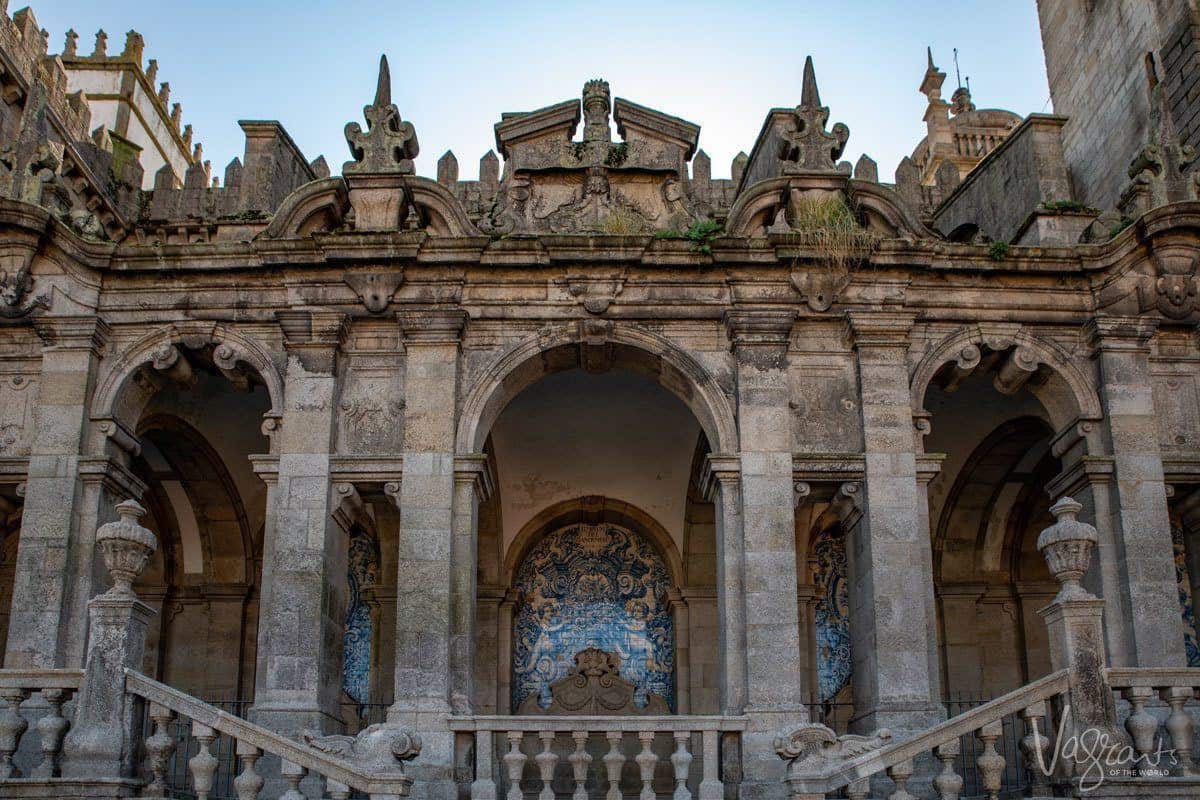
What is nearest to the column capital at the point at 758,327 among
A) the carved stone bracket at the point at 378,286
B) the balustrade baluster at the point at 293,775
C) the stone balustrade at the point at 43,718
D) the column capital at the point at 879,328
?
the column capital at the point at 879,328

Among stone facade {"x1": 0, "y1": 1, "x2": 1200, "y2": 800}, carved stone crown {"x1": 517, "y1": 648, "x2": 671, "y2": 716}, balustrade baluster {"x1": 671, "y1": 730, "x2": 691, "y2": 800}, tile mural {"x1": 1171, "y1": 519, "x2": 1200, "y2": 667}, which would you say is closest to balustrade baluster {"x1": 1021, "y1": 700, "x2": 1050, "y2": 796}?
stone facade {"x1": 0, "y1": 1, "x2": 1200, "y2": 800}

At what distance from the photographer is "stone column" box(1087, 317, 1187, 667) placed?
12164mm

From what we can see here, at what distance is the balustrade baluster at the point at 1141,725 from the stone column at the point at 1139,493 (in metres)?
2.29

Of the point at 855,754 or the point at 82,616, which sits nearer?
the point at 855,754

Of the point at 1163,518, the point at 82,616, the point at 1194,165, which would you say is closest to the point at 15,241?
the point at 82,616

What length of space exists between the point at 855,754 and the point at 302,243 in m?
7.13

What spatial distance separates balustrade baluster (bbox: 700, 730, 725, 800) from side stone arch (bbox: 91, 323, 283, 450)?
539 cm

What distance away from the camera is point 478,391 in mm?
12758

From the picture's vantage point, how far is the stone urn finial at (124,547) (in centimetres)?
1012

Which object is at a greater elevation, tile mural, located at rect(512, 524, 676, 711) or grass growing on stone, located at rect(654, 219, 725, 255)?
grass growing on stone, located at rect(654, 219, 725, 255)

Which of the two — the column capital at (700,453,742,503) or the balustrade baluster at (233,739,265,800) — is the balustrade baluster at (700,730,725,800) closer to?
the column capital at (700,453,742,503)

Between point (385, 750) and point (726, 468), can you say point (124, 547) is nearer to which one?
point (385, 750)

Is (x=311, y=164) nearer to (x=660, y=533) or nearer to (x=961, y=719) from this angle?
(x=660, y=533)

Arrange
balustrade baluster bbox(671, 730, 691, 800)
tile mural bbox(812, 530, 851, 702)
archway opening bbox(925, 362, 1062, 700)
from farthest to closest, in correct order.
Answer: tile mural bbox(812, 530, 851, 702) < archway opening bbox(925, 362, 1062, 700) < balustrade baluster bbox(671, 730, 691, 800)
